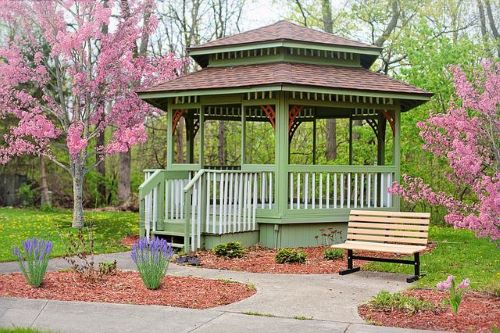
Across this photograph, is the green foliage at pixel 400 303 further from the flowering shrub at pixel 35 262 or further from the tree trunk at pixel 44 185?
the tree trunk at pixel 44 185

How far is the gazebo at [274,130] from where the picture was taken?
A: 1202 centimetres

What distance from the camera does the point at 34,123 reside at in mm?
16172

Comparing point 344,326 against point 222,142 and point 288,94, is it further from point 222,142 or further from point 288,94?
point 222,142

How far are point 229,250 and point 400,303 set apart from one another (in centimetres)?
468

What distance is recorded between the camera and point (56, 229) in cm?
1509

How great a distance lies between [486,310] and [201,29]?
2361 cm

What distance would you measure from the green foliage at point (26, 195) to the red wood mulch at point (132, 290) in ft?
53.4

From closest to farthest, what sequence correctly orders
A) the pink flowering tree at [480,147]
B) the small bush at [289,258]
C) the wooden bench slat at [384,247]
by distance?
the pink flowering tree at [480,147]
the wooden bench slat at [384,247]
the small bush at [289,258]

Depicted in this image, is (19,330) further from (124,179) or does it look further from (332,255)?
(124,179)

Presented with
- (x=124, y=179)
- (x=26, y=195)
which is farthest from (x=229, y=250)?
(x=26, y=195)

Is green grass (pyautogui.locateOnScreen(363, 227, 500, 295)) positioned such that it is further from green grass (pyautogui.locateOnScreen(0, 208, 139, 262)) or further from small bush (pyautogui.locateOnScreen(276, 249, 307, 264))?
green grass (pyautogui.locateOnScreen(0, 208, 139, 262))

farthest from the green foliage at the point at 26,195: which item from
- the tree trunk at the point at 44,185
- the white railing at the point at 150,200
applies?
the white railing at the point at 150,200

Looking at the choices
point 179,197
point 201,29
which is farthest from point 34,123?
point 201,29

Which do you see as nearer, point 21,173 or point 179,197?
point 179,197
